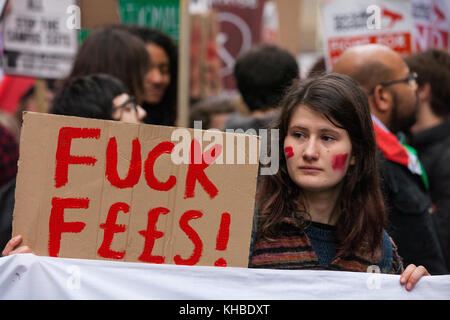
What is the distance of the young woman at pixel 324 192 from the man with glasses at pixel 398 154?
45 cm

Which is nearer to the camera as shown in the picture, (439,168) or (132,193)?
(132,193)

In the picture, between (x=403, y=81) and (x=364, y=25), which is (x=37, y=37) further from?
(x=403, y=81)

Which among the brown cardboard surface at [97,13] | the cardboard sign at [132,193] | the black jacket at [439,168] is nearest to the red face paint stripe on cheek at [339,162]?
the cardboard sign at [132,193]

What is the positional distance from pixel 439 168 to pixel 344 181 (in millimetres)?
1426

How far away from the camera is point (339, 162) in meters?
2.52

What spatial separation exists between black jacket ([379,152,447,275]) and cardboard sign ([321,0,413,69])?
5.82 ft

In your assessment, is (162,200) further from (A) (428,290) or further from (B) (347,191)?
(A) (428,290)

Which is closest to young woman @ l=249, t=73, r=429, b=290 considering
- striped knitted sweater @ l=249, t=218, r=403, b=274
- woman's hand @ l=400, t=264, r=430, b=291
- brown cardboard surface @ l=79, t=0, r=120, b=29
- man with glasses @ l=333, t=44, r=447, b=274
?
striped knitted sweater @ l=249, t=218, r=403, b=274

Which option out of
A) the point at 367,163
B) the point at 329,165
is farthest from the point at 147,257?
the point at 367,163

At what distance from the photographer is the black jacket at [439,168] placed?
3648mm

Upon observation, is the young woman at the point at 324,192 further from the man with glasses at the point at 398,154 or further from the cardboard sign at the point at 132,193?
the man with glasses at the point at 398,154

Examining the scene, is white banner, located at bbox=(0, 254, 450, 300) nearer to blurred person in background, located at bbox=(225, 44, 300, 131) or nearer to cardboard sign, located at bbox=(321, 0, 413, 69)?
blurred person in background, located at bbox=(225, 44, 300, 131)

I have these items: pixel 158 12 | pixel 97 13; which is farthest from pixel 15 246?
pixel 158 12

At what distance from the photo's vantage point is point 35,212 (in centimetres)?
220
